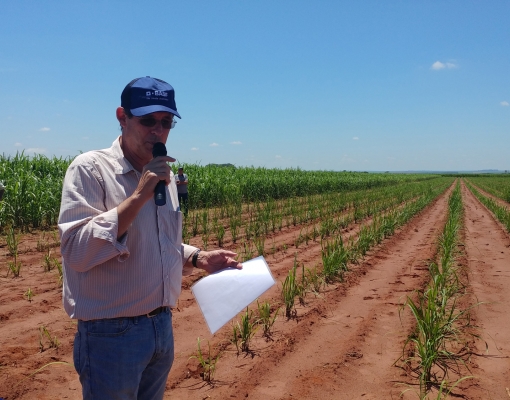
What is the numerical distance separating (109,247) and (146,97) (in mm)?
612

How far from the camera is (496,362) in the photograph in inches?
138

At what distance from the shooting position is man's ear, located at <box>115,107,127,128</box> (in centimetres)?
165

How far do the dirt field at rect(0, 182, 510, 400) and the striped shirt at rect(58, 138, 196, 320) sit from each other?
1.49 meters

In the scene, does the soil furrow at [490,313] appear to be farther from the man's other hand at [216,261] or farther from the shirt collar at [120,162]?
the shirt collar at [120,162]

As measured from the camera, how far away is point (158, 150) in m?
1.59

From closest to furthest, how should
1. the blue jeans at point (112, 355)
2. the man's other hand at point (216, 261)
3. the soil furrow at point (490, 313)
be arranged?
the blue jeans at point (112, 355), the man's other hand at point (216, 261), the soil furrow at point (490, 313)

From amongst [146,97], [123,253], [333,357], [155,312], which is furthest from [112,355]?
[333,357]

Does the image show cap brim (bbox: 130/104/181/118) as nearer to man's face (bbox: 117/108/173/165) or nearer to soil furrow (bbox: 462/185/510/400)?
man's face (bbox: 117/108/173/165)

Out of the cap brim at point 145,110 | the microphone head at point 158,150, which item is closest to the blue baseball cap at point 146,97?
the cap brim at point 145,110

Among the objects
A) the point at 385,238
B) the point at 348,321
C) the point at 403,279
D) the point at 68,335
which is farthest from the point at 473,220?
the point at 68,335

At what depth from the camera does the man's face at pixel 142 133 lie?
162 cm

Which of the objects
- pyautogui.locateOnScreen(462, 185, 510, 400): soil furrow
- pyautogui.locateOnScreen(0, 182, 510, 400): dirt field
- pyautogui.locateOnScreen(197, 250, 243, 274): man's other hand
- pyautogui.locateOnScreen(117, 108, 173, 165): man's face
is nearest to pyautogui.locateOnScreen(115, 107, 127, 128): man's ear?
pyautogui.locateOnScreen(117, 108, 173, 165): man's face

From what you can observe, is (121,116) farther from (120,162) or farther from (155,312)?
(155,312)

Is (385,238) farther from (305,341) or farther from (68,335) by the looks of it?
(68,335)
